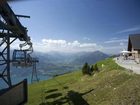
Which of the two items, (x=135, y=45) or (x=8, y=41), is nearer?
(x=8, y=41)

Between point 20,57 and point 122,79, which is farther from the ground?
point 20,57

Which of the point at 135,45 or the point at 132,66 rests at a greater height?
the point at 135,45

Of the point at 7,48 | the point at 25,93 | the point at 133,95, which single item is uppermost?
the point at 7,48

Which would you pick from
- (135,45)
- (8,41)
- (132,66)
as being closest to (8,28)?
(8,41)

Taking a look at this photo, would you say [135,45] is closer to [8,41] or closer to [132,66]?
[132,66]

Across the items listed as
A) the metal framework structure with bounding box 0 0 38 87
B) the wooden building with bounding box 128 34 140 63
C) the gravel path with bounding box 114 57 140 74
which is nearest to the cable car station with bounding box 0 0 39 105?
the metal framework structure with bounding box 0 0 38 87

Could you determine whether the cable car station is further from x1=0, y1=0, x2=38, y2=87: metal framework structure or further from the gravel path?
the gravel path

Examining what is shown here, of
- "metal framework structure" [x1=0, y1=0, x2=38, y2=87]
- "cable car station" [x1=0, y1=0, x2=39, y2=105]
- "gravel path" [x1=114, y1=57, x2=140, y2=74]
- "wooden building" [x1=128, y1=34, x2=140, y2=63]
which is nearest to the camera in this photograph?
"cable car station" [x1=0, y1=0, x2=39, y2=105]

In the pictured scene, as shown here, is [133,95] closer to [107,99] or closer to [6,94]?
[107,99]

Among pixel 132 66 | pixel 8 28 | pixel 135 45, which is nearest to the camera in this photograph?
pixel 8 28

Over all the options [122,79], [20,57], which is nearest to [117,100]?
[122,79]

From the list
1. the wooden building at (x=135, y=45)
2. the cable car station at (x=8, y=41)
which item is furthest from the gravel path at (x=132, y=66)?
the cable car station at (x=8, y=41)
